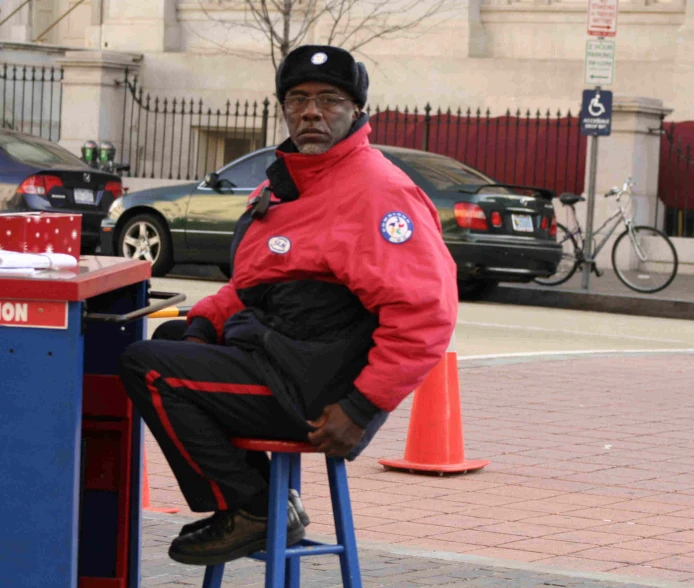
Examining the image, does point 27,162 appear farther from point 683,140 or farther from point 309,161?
point 309,161

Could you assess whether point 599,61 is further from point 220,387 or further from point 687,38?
point 220,387

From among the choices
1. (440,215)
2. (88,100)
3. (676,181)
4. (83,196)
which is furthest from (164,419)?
(88,100)

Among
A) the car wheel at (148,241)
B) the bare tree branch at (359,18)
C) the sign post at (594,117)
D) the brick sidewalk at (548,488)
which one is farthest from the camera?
the bare tree branch at (359,18)

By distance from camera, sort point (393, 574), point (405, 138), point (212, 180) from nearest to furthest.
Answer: point (393, 574) < point (212, 180) < point (405, 138)

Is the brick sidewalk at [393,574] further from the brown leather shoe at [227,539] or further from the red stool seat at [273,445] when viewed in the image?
the red stool seat at [273,445]

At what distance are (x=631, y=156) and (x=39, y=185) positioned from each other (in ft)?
26.2

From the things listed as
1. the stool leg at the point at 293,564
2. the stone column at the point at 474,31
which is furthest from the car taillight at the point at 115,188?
the stool leg at the point at 293,564

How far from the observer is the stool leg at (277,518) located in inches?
155

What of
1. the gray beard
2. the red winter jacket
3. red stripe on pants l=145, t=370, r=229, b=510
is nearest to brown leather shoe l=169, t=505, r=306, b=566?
red stripe on pants l=145, t=370, r=229, b=510

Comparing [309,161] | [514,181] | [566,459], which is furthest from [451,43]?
[309,161]

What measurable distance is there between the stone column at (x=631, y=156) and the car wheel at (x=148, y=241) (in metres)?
6.41

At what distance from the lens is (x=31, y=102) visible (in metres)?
26.5

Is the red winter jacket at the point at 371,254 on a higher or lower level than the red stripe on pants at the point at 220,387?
higher

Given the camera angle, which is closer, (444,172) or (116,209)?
(444,172)
